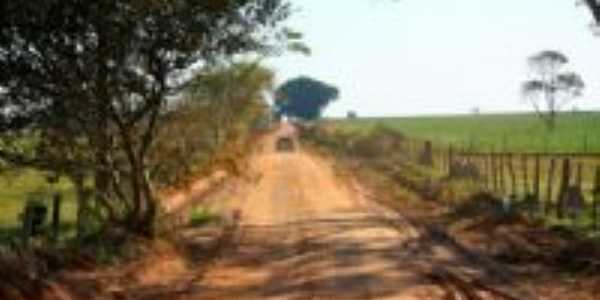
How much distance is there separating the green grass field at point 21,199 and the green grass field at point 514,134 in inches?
→ 1131

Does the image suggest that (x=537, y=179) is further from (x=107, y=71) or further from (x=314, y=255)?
(x=107, y=71)

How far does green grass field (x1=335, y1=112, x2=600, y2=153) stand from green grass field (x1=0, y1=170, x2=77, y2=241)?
2874 cm

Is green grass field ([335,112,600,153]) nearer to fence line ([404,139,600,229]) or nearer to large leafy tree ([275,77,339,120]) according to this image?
fence line ([404,139,600,229])

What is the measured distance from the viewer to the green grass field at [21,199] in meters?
32.8

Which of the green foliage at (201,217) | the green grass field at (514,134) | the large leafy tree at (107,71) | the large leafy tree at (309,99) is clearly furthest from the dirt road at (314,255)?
the large leafy tree at (309,99)

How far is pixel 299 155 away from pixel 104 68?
6157 centimetres

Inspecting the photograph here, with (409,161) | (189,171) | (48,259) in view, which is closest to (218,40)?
(189,171)

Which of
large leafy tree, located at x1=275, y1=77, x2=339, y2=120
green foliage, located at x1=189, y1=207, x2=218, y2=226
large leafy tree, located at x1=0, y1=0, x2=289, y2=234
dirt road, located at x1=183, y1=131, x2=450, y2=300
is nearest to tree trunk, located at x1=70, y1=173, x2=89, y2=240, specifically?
large leafy tree, located at x1=0, y1=0, x2=289, y2=234

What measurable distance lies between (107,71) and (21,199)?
84.3 feet

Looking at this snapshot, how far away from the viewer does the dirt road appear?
20.2m

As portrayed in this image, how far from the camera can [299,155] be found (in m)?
85.4

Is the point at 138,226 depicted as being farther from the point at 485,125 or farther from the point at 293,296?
the point at 485,125

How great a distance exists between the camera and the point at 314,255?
82.9ft

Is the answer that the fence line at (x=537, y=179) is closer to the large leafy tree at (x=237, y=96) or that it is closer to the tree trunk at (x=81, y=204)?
the large leafy tree at (x=237, y=96)
